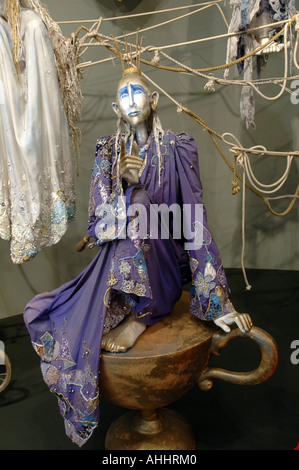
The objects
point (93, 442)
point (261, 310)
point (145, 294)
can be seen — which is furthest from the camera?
point (261, 310)

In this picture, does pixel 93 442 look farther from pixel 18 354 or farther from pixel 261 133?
pixel 261 133

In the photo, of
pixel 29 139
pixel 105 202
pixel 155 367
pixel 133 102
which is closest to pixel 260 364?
pixel 155 367

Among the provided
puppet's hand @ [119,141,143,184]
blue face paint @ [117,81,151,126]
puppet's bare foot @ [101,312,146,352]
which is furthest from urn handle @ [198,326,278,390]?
blue face paint @ [117,81,151,126]

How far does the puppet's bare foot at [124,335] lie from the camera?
3.56ft

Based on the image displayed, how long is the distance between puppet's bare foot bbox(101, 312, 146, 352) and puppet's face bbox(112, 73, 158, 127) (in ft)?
2.02

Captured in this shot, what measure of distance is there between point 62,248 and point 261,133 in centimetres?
154

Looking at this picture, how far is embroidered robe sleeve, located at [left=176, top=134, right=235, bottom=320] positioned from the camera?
1.18 metres

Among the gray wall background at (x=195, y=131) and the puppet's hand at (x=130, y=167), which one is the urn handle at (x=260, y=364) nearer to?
the puppet's hand at (x=130, y=167)

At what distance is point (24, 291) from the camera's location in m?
2.36

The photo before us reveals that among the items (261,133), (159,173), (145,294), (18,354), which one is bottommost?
(18,354)

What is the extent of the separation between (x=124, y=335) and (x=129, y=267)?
0.19 metres

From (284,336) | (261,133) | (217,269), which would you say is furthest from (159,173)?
(261,133)

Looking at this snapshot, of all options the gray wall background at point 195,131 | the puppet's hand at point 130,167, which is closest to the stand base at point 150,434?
the puppet's hand at point 130,167
